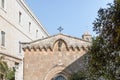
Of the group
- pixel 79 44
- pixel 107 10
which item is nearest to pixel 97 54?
pixel 107 10

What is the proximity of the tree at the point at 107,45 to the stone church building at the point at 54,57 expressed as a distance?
17.5 m

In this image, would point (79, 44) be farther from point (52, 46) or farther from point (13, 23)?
point (13, 23)

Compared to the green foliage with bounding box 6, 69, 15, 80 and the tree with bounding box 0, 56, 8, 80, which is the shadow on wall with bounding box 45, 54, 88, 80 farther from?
the tree with bounding box 0, 56, 8, 80

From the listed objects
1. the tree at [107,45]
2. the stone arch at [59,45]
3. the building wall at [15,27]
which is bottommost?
the tree at [107,45]

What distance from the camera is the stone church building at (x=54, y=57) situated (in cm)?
3161

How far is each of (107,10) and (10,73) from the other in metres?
20.8

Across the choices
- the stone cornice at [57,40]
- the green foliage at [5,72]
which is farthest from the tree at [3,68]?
the stone cornice at [57,40]

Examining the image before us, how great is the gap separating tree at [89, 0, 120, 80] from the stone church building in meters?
17.5

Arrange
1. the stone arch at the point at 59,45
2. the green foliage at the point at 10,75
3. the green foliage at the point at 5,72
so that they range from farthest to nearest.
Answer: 1. the green foliage at the point at 10,75
2. the stone arch at the point at 59,45
3. the green foliage at the point at 5,72

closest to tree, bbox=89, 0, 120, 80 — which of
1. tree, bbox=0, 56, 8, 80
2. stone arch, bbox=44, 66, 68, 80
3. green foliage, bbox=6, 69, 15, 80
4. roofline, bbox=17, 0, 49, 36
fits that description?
tree, bbox=0, 56, 8, 80

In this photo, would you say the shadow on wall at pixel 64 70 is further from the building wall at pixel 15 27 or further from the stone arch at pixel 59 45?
the building wall at pixel 15 27

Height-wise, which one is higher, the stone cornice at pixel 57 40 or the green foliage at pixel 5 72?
the stone cornice at pixel 57 40

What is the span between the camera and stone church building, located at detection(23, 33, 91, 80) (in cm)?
3161

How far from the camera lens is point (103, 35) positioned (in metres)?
13.6
